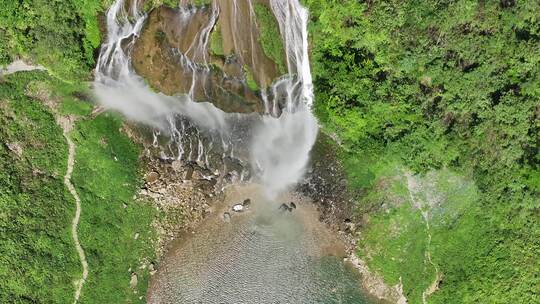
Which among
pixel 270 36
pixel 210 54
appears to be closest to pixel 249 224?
pixel 210 54

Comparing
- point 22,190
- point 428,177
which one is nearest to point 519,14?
point 428,177

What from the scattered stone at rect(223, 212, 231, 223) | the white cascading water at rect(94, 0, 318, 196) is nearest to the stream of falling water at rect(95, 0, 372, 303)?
the white cascading water at rect(94, 0, 318, 196)

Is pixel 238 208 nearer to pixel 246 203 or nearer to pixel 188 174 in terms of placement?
pixel 246 203

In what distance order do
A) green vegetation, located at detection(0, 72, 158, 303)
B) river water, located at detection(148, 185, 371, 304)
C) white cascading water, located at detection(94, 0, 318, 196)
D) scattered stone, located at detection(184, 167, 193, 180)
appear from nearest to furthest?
white cascading water, located at detection(94, 0, 318, 196) < green vegetation, located at detection(0, 72, 158, 303) < scattered stone, located at detection(184, 167, 193, 180) < river water, located at detection(148, 185, 371, 304)

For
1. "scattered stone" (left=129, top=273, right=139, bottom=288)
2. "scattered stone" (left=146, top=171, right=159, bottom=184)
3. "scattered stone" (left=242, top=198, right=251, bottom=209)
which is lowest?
"scattered stone" (left=129, top=273, right=139, bottom=288)

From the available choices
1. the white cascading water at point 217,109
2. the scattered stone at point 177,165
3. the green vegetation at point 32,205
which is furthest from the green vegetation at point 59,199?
the scattered stone at point 177,165

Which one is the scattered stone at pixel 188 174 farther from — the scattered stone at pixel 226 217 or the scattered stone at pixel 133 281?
the scattered stone at pixel 133 281

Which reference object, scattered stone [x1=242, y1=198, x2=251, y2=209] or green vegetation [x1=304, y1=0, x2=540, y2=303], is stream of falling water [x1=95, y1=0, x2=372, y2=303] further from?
green vegetation [x1=304, y1=0, x2=540, y2=303]
